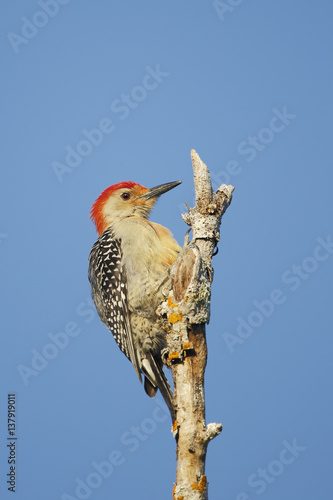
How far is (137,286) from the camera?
6605mm

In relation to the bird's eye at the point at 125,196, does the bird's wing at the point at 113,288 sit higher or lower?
lower

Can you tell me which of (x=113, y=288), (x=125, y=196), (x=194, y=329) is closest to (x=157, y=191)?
(x=125, y=196)

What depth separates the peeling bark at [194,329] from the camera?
4672mm

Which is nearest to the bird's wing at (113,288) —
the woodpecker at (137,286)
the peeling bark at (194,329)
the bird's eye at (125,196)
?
the woodpecker at (137,286)

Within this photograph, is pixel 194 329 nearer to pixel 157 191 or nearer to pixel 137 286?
pixel 137 286

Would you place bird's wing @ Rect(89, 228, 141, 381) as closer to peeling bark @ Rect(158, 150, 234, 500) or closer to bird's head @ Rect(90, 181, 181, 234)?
bird's head @ Rect(90, 181, 181, 234)

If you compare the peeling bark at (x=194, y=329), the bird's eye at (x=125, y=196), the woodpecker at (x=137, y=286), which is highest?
the bird's eye at (x=125, y=196)

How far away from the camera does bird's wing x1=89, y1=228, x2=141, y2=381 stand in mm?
6752

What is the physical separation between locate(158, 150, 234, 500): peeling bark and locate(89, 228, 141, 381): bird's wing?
1.45 meters

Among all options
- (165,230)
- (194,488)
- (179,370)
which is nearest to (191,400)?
(179,370)

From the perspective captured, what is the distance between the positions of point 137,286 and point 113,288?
0.39 metres

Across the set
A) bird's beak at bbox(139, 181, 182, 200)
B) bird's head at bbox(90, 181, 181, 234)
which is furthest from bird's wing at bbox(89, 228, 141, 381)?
bird's beak at bbox(139, 181, 182, 200)

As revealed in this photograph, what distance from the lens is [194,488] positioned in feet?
15.0

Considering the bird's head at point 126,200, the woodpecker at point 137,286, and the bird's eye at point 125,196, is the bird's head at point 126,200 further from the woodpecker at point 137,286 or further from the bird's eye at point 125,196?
the woodpecker at point 137,286
